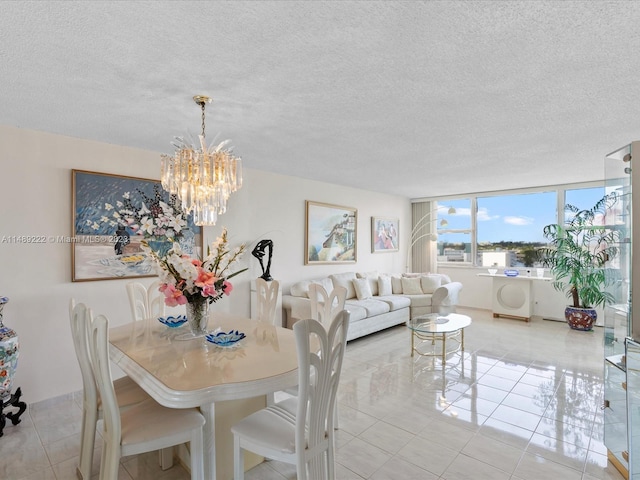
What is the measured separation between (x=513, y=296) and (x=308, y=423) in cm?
630

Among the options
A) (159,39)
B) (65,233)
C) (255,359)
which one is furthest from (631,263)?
(65,233)

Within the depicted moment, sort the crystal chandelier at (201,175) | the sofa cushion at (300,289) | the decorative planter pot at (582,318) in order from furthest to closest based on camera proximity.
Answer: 1. the decorative planter pot at (582,318)
2. the sofa cushion at (300,289)
3. the crystal chandelier at (201,175)

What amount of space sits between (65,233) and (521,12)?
3.67 meters

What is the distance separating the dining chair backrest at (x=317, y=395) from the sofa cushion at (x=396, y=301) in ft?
12.3

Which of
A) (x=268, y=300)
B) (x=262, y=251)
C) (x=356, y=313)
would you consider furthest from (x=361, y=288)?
(x=268, y=300)

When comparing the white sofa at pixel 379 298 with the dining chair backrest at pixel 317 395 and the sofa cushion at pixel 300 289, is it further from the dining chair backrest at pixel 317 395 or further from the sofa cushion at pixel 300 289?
the dining chair backrest at pixel 317 395

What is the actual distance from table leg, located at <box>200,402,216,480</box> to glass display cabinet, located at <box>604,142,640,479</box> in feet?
7.68

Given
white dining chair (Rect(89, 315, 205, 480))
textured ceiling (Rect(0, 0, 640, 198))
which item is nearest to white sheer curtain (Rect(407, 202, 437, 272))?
textured ceiling (Rect(0, 0, 640, 198))

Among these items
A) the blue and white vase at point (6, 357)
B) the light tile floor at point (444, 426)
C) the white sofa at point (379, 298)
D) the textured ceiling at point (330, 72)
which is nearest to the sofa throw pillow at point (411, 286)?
the white sofa at point (379, 298)

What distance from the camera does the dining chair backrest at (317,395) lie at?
145 centimetres

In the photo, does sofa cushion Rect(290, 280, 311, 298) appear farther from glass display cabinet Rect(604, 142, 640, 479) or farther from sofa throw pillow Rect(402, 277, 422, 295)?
glass display cabinet Rect(604, 142, 640, 479)

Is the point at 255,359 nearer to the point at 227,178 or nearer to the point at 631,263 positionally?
the point at 227,178

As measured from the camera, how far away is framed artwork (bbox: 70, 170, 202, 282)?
3139mm

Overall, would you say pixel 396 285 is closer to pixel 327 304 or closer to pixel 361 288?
pixel 361 288
